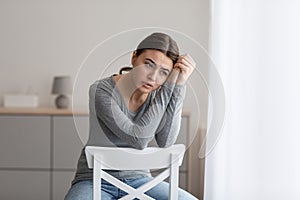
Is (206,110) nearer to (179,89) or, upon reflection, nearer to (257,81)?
(179,89)

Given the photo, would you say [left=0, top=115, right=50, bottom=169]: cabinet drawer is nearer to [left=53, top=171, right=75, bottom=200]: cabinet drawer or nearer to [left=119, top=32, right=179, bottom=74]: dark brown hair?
[left=53, top=171, right=75, bottom=200]: cabinet drawer

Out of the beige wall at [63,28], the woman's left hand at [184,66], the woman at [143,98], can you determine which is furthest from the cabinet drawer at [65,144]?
the woman's left hand at [184,66]

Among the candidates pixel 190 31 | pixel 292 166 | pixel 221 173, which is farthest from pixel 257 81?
pixel 190 31

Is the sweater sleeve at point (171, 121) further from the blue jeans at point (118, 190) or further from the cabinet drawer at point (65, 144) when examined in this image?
the cabinet drawer at point (65, 144)

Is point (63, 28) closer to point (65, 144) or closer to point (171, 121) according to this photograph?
point (65, 144)

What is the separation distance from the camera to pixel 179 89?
2.39 m

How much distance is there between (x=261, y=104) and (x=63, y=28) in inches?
81.1

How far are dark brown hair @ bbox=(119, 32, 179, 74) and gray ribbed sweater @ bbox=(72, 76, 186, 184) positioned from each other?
108 mm

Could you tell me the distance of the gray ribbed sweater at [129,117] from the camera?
235 centimetres

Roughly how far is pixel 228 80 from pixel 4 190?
1.79 metres

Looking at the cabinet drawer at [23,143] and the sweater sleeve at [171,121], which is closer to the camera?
the sweater sleeve at [171,121]

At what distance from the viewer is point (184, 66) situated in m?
2.37

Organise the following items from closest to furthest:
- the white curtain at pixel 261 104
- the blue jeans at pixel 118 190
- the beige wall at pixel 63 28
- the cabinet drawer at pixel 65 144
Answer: the blue jeans at pixel 118 190 → the white curtain at pixel 261 104 → the cabinet drawer at pixel 65 144 → the beige wall at pixel 63 28

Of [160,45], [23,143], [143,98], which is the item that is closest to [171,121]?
[143,98]
